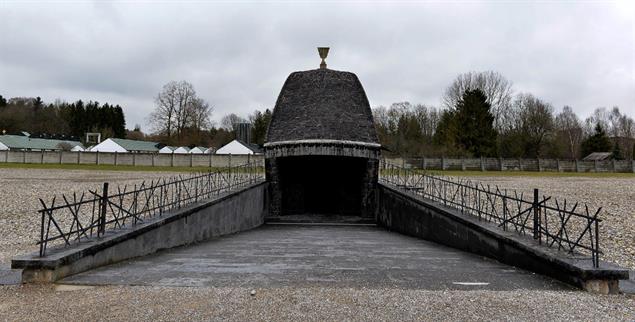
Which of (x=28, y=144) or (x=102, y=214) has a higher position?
(x=28, y=144)

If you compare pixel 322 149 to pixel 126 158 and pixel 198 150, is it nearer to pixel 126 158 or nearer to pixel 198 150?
pixel 126 158

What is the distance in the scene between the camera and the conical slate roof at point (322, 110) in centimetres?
1441

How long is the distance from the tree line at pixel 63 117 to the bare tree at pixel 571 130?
87622mm

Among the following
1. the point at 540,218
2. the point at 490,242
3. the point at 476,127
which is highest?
the point at 476,127

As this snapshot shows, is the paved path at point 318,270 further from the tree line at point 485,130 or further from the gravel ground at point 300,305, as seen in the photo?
the tree line at point 485,130

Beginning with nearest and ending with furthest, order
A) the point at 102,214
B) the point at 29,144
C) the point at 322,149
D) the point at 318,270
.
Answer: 1. the point at 318,270
2. the point at 102,214
3. the point at 322,149
4. the point at 29,144

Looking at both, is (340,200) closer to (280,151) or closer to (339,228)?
(339,228)

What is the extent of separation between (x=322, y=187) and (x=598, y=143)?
193 ft

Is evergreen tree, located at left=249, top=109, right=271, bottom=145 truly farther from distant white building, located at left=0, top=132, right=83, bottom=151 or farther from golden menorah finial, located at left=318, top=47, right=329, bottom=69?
golden menorah finial, located at left=318, top=47, right=329, bottom=69

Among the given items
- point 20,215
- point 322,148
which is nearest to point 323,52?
point 322,148

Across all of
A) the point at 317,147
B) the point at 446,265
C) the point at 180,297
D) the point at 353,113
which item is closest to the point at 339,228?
the point at 317,147

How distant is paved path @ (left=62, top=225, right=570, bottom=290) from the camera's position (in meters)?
4.82

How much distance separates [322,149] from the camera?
45.3ft

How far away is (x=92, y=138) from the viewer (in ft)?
275
